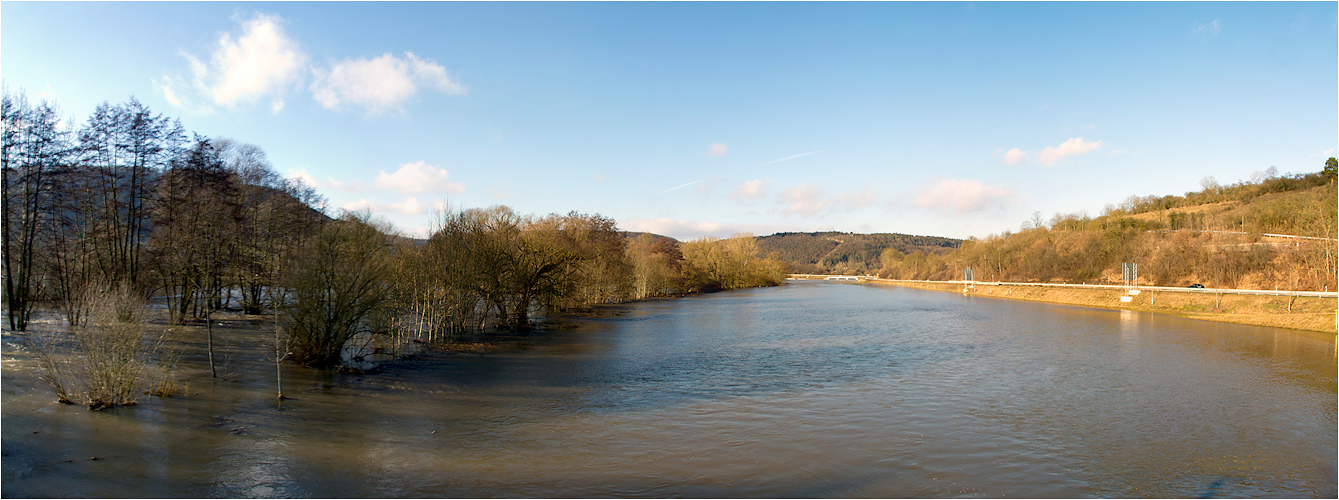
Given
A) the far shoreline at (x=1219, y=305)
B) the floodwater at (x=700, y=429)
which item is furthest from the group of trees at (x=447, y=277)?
the far shoreline at (x=1219, y=305)

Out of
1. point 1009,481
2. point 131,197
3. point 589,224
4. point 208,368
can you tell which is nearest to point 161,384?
point 208,368

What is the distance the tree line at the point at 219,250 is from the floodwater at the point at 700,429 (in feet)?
6.93

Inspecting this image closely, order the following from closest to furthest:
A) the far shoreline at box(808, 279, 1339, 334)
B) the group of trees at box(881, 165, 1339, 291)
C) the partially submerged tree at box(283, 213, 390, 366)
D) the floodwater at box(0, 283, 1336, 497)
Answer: the floodwater at box(0, 283, 1336, 497)
the partially submerged tree at box(283, 213, 390, 366)
the far shoreline at box(808, 279, 1339, 334)
the group of trees at box(881, 165, 1339, 291)

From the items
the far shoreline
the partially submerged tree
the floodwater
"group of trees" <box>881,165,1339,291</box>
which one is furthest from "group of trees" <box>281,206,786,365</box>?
"group of trees" <box>881,165,1339,291</box>

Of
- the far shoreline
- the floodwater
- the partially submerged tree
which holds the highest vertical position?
the partially submerged tree

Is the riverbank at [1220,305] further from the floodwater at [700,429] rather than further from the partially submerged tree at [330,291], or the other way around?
the partially submerged tree at [330,291]

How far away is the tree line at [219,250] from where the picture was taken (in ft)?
54.5

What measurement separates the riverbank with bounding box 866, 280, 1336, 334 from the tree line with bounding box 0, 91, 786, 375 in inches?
1458

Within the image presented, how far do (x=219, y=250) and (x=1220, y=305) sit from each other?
55.3 metres

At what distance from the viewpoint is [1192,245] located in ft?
198

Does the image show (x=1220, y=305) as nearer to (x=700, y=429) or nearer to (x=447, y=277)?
(x=700, y=429)

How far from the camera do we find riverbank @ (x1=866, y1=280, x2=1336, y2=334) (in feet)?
102

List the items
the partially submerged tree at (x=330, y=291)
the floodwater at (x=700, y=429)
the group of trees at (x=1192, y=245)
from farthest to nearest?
the group of trees at (x=1192, y=245) → the partially submerged tree at (x=330, y=291) → the floodwater at (x=700, y=429)

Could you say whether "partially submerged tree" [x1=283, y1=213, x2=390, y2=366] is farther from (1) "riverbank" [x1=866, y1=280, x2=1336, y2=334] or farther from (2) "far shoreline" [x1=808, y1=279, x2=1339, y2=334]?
(1) "riverbank" [x1=866, y1=280, x2=1336, y2=334]
